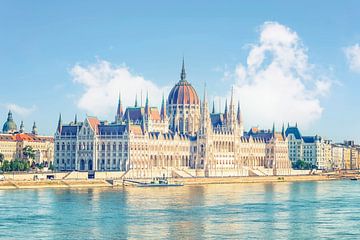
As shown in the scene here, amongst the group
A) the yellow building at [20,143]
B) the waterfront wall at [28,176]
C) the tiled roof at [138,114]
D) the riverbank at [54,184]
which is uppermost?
the tiled roof at [138,114]

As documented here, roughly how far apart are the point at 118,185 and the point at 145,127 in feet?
91.6

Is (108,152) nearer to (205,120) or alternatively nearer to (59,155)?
(59,155)

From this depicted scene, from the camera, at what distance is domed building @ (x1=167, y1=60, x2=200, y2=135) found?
162 metres

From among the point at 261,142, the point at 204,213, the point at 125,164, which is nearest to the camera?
the point at 204,213

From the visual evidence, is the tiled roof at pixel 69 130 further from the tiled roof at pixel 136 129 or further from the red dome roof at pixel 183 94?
the red dome roof at pixel 183 94

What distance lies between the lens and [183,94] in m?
164

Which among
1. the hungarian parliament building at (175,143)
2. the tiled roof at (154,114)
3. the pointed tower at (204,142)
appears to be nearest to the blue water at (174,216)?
the hungarian parliament building at (175,143)

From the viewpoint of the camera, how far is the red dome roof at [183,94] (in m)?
163

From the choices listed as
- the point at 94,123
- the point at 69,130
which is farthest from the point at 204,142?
the point at 69,130

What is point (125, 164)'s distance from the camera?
134 metres

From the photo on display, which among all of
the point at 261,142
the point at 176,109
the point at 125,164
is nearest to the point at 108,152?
the point at 125,164

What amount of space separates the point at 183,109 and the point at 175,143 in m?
15.7

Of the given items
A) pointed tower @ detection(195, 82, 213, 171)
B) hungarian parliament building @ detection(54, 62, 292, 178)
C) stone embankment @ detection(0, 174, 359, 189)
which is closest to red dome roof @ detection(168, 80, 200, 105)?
hungarian parliament building @ detection(54, 62, 292, 178)

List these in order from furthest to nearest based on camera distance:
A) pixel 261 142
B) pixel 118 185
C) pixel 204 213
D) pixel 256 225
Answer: pixel 261 142 → pixel 118 185 → pixel 204 213 → pixel 256 225
